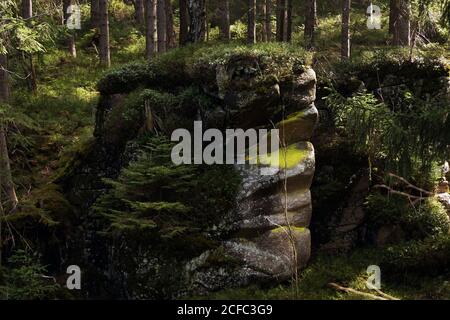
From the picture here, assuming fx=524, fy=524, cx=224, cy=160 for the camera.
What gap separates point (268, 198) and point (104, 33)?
44.6 feet

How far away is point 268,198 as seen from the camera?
11.5 metres

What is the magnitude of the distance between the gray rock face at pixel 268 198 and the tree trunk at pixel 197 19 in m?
3.60

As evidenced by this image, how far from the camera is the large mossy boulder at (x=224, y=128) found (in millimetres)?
10914

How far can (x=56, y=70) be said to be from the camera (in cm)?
2311

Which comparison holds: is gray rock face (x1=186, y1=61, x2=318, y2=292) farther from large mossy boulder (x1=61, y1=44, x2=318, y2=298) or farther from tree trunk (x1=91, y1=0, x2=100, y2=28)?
tree trunk (x1=91, y1=0, x2=100, y2=28)

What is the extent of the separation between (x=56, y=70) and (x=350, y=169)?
594 inches

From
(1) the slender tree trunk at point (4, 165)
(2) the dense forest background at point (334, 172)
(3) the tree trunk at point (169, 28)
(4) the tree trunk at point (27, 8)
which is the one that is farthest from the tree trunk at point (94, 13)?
(1) the slender tree trunk at point (4, 165)

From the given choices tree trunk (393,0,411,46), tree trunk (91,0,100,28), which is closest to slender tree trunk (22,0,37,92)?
tree trunk (91,0,100,28)

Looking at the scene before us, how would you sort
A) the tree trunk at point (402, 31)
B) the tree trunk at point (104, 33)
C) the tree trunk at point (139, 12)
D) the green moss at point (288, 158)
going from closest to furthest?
the green moss at point (288, 158)
the tree trunk at point (402, 31)
the tree trunk at point (104, 33)
the tree trunk at point (139, 12)

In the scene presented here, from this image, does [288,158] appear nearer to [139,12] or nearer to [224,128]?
[224,128]

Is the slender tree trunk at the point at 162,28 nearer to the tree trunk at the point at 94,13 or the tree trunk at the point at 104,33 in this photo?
the tree trunk at the point at 104,33

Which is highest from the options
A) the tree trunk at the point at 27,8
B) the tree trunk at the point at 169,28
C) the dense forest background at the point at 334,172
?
the tree trunk at the point at 27,8

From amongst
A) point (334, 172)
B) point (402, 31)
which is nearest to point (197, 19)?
point (334, 172)
